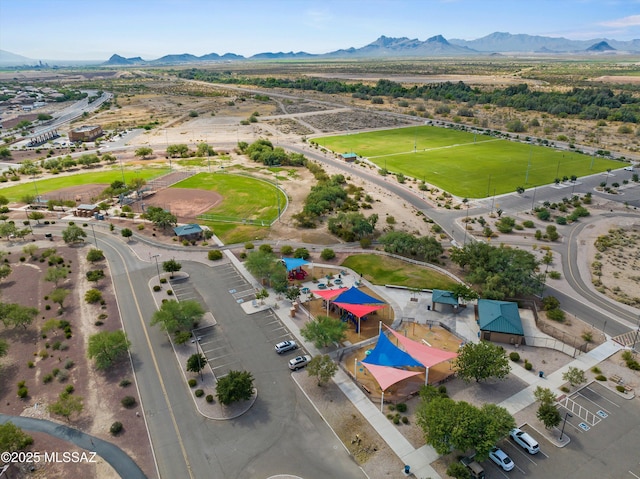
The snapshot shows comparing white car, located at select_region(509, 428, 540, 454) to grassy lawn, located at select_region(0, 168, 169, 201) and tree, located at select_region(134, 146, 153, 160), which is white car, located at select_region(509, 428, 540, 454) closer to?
grassy lawn, located at select_region(0, 168, 169, 201)

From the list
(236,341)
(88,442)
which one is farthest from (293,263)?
(88,442)

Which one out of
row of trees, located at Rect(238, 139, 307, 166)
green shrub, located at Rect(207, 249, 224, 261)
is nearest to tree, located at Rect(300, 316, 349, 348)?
green shrub, located at Rect(207, 249, 224, 261)

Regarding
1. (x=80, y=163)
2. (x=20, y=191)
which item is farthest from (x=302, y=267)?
(x=80, y=163)

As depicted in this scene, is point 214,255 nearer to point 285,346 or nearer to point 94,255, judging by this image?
point 94,255

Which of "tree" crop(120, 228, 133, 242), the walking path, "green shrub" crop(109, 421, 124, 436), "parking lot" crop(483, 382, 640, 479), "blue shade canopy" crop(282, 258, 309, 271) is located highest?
"tree" crop(120, 228, 133, 242)

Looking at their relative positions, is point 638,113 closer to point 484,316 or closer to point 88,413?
point 484,316

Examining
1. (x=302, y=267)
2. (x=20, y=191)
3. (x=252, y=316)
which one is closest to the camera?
(x=252, y=316)

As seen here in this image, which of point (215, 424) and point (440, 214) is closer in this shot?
point (215, 424)
